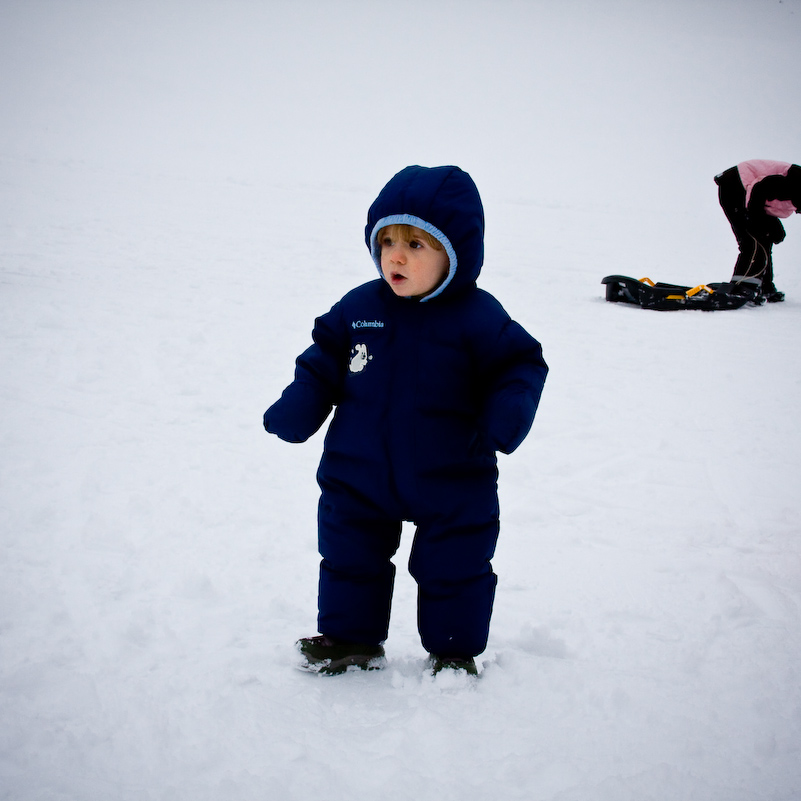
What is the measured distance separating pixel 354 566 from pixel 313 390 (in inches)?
17.1

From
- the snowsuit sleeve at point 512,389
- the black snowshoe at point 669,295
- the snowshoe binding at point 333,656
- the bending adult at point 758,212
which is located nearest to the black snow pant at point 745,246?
the bending adult at point 758,212

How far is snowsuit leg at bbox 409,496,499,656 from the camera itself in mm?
→ 1561

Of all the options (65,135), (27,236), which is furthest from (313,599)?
(65,135)

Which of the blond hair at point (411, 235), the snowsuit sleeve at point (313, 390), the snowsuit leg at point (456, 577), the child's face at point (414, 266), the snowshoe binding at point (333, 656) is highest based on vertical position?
the blond hair at point (411, 235)

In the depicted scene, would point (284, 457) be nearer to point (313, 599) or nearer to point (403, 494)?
point (313, 599)

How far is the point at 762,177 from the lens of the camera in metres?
6.38

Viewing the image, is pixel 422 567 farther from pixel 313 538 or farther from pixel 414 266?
pixel 313 538

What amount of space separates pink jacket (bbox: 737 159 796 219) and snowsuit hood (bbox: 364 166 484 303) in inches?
239

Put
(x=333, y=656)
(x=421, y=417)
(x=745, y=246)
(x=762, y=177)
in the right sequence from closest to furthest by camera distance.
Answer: (x=421, y=417) → (x=333, y=656) → (x=762, y=177) → (x=745, y=246)

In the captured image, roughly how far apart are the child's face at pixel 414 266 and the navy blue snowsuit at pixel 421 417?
0.03 m

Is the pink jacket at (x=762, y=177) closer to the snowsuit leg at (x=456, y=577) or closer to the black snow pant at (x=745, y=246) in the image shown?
the black snow pant at (x=745, y=246)

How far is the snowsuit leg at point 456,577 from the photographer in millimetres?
1561

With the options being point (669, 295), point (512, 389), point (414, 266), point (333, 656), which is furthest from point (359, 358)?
point (669, 295)

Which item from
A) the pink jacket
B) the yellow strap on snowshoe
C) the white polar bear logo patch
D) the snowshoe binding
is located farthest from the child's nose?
the pink jacket
